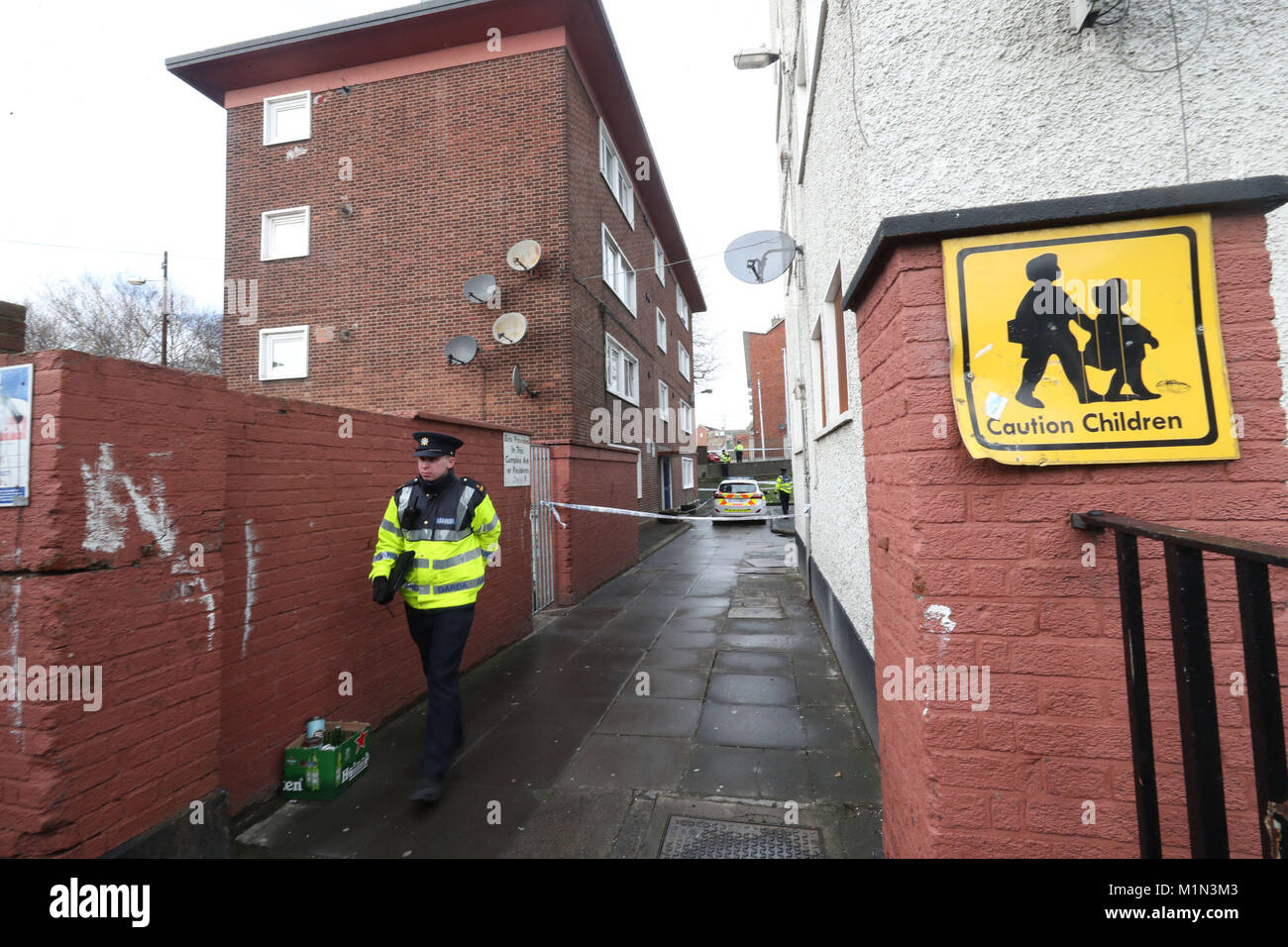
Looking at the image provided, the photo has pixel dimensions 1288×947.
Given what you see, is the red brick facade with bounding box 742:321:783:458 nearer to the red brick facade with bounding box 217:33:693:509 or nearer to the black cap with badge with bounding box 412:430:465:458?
the red brick facade with bounding box 217:33:693:509

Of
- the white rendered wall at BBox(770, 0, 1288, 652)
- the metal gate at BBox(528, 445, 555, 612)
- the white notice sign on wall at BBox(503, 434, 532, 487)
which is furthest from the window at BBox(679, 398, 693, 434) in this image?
the white rendered wall at BBox(770, 0, 1288, 652)

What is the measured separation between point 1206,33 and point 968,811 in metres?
2.64

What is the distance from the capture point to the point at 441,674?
3438 millimetres

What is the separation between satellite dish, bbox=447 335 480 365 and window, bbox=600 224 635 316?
11.5 ft

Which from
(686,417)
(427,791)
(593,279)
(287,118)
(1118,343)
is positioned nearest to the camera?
(1118,343)

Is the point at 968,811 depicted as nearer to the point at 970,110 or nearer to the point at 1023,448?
the point at 1023,448

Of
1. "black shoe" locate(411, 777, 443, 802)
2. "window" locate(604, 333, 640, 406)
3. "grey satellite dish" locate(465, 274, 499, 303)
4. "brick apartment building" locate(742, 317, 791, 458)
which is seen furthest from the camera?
"brick apartment building" locate(742, 317, 791, 458)

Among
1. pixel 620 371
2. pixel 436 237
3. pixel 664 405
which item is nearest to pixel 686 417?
pixel 664 405

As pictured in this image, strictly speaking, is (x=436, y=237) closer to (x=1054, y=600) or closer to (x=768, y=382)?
(x=1054, y=600)

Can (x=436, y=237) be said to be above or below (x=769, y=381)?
below

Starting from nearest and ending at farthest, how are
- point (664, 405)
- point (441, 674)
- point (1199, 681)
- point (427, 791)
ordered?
point (1199, 681), point (427, 791), point (441, 674), point (664, 405)

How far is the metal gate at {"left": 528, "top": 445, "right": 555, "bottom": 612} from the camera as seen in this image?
23.8 feet

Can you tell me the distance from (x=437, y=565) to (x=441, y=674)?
0.66 m

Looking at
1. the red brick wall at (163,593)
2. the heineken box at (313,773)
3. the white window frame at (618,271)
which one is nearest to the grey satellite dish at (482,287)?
A: the white window frame at (618,271)
